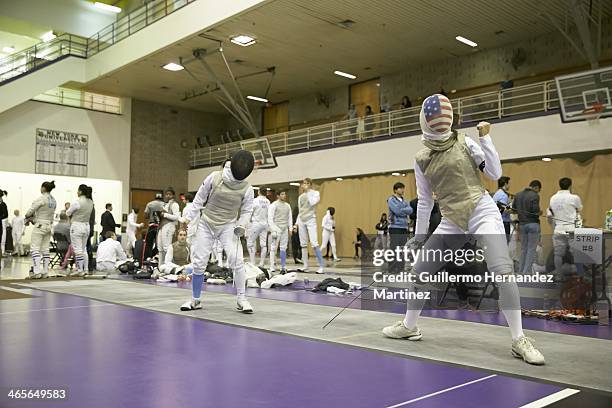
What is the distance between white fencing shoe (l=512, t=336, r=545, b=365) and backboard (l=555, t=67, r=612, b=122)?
887 centimetres

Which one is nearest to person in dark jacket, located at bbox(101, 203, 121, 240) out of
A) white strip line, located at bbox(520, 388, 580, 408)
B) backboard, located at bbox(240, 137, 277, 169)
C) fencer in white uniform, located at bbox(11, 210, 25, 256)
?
backboard, located at bbox(240, 137, 277, 169)

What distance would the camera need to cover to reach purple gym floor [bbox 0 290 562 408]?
2.38m

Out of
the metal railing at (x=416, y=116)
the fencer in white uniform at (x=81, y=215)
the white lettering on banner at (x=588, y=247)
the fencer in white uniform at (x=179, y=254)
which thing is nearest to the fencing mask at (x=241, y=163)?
the white lettering on banner at (x=588, y=247)

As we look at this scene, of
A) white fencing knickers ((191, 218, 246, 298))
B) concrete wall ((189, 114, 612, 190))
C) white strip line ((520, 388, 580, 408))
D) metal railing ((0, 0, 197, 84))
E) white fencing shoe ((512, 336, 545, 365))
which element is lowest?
white strip line ((520, 388, 580, 408))

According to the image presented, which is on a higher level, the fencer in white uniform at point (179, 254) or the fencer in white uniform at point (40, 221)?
the fencer in white uniform at point (40, 221)

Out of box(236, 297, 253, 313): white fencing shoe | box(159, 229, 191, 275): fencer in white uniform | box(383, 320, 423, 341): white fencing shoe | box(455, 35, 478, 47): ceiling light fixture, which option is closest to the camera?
box(383, 320, 423, 341): white fencing shoe

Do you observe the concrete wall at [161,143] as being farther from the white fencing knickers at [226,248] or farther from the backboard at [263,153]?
the white fencing knickers at [226,248]

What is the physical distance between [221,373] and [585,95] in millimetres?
10453

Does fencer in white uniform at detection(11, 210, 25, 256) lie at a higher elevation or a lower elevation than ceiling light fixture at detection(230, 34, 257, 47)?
lower

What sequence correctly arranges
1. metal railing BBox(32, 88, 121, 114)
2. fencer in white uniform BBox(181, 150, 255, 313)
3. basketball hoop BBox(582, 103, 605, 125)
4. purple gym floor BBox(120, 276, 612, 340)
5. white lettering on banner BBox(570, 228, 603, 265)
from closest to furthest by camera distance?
purple gym floor BBox(120, 276, 612, 340), white lettering on banner BBox(570, 228, 603, 265), fencer in white uniform BBox(181, 150, 255, 313), basketball hoop BBox(582, 103, 605, 125), metal railing BBox(32, 88, 121, 114)

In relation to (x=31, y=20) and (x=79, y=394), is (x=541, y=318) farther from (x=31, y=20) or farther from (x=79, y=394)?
(x=31, y=20)

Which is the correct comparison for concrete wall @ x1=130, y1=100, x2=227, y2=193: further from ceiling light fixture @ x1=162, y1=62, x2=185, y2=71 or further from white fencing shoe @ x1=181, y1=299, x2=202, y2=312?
white fencing shoe @ x1=181, y1=299, x2=202, y2=312

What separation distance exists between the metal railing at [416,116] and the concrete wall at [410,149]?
11.7 inches

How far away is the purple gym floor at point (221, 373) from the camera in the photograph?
238cm
